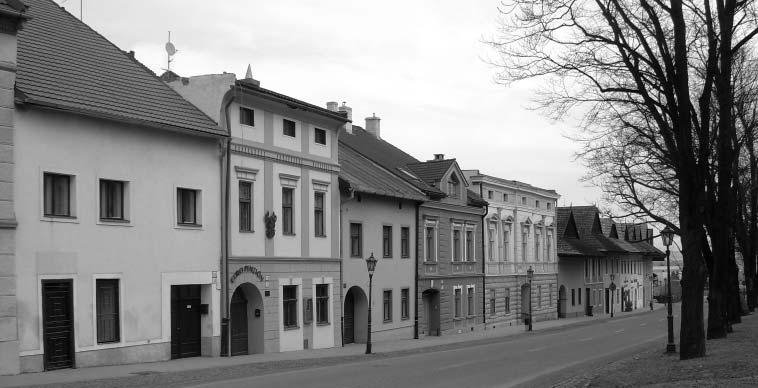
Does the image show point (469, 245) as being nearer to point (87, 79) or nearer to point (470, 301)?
point (470, 301)

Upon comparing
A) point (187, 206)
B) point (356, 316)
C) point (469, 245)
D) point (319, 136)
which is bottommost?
point (356, 316)

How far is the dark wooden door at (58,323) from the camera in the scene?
23.3 m

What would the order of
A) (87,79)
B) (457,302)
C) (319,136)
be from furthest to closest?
1. (457,302)
2. (319,136)
3. (87,79)

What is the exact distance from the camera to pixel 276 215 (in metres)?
32.8

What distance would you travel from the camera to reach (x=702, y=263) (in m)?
21.4

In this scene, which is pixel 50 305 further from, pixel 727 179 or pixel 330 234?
pixel 727 179

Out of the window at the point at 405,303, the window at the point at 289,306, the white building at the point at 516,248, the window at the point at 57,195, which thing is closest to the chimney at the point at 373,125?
the white building at the point at 516,248

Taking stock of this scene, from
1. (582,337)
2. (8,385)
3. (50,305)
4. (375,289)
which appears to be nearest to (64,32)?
(50,305)

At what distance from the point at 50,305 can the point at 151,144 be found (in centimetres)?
567

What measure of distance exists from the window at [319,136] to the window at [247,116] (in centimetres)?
423

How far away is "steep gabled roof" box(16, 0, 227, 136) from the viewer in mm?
24125

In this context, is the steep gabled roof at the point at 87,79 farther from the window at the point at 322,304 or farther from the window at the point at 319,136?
the window at the point at 322,304

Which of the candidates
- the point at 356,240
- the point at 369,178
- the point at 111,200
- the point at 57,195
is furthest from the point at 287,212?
the point at 57,195

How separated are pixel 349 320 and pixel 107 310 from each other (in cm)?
1593
